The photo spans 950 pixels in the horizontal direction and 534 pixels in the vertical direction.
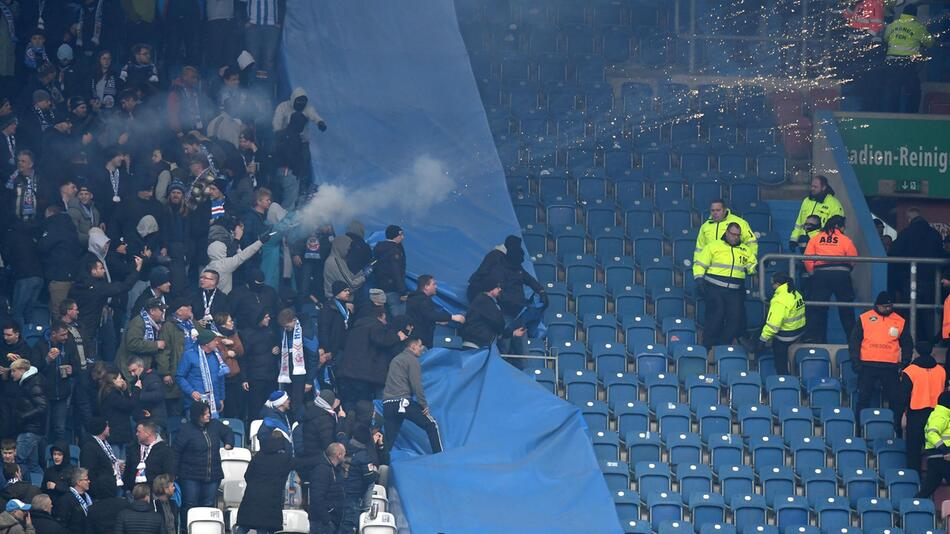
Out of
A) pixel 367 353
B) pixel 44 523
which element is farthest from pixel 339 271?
pixel 44 523

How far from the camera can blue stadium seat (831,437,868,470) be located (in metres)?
20.7

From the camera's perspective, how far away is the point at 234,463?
59.8 feet

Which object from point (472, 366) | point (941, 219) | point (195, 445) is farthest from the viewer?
point (941, 219)

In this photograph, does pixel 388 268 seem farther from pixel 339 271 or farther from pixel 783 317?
pixel 783 317

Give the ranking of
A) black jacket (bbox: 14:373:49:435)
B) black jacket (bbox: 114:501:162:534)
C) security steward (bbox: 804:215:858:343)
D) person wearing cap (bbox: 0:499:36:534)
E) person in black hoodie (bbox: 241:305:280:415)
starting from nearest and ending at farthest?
person wearing cap (bbox: 0:499:36:534) → black jacket (bbox: 114:501:162:534) → black jacket (bbox: 14:373:49:435) → person in black hoodie (bbox: 241:305:280:415) → security steward (bbox: 804:215:858:343)

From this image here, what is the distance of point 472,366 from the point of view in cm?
2064

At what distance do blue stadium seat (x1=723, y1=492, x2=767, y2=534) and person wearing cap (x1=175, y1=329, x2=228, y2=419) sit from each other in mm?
5005

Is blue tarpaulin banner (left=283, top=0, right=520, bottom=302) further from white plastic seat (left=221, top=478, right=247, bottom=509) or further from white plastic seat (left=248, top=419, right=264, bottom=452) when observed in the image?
white plastic seat (left=221, top=478, right=247, bottom=509)

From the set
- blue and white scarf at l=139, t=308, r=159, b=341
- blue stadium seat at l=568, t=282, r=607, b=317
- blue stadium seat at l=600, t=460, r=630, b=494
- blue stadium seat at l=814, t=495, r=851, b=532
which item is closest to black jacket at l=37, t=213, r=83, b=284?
blue and white scarf at l=139, t=308, r=159, b=341

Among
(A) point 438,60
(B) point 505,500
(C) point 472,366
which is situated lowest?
(B) point 505,500

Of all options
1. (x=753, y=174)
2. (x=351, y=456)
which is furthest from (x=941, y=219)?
(x=351, y=456)

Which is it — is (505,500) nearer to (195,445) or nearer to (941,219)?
(195,445)

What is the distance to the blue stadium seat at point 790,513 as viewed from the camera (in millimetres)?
19750

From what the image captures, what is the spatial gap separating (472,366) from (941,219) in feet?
25.7
